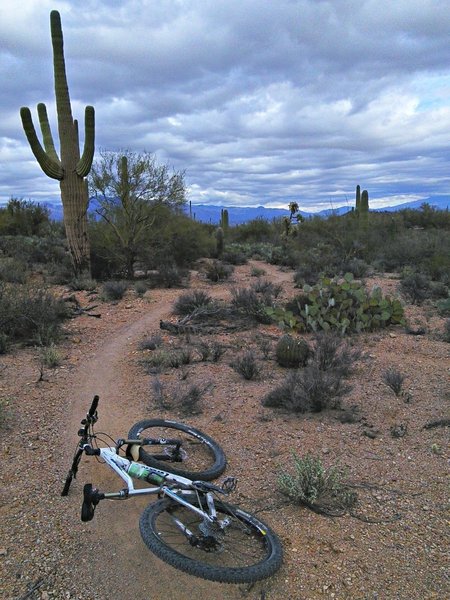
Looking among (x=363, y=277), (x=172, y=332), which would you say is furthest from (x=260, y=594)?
(x=363, y=277)

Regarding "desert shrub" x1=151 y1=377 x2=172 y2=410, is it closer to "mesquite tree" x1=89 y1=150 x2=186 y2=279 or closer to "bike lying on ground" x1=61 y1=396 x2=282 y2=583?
"bike lying on ground" x1=61 y1=396 x2=282 y2=583

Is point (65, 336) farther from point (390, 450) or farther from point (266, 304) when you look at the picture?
point (390, 450)

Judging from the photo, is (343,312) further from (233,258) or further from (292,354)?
(233,258)

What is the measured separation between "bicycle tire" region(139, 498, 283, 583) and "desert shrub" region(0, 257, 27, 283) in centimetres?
1084

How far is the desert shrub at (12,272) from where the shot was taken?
12875mm

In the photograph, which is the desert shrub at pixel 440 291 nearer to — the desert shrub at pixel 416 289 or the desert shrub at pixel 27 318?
the desert shrub at pixel 416 289

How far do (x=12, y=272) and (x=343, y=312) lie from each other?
9028 mm

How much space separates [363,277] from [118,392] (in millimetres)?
11791

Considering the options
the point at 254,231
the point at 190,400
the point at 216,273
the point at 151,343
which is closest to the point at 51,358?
the point at 151,343

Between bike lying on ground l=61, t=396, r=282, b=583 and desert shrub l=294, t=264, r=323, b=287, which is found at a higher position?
desert shrub l=294, t=264, r=323, b=287

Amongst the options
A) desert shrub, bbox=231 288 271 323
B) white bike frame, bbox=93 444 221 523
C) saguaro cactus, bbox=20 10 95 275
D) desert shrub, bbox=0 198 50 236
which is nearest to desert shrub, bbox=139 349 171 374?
desert shrub, bbox=231 288 271 323

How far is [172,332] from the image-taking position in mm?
9305

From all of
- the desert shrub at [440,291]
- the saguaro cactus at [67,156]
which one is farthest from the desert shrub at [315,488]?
the saguaro cactus at [67,156]

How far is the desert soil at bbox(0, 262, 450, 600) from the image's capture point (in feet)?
9.84
